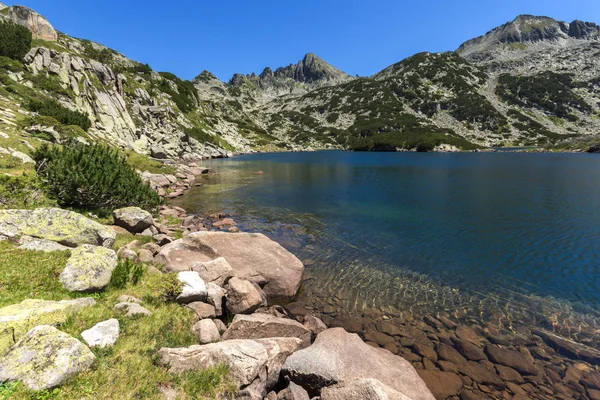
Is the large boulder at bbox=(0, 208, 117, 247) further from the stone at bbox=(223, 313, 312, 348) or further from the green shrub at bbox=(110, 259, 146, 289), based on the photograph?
the stone at bbox=(223, 313, 312, 348)

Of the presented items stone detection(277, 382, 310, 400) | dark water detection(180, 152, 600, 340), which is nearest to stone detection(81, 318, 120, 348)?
stone detection(277, 382, 310, 400)

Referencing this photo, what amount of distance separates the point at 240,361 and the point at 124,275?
5933mm

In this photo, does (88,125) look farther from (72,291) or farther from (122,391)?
(122,391)

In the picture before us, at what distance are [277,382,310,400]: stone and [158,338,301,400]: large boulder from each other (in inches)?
23.4

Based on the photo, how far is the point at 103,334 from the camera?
7.24 m

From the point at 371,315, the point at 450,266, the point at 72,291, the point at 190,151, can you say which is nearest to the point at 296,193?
the point at 450,266

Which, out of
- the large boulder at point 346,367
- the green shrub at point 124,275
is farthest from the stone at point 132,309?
the large boulder at point 346,367

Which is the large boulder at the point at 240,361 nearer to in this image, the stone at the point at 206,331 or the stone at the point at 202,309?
the stone at the point at 206,331

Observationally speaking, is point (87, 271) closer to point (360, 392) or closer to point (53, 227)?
point (53, 227)

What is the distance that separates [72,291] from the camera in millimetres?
9172

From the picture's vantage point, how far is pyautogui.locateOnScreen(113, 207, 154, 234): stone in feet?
59.5

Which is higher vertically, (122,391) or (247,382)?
(122,391)

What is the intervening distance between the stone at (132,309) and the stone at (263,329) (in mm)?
2611

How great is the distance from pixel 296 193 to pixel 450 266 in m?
27.4
